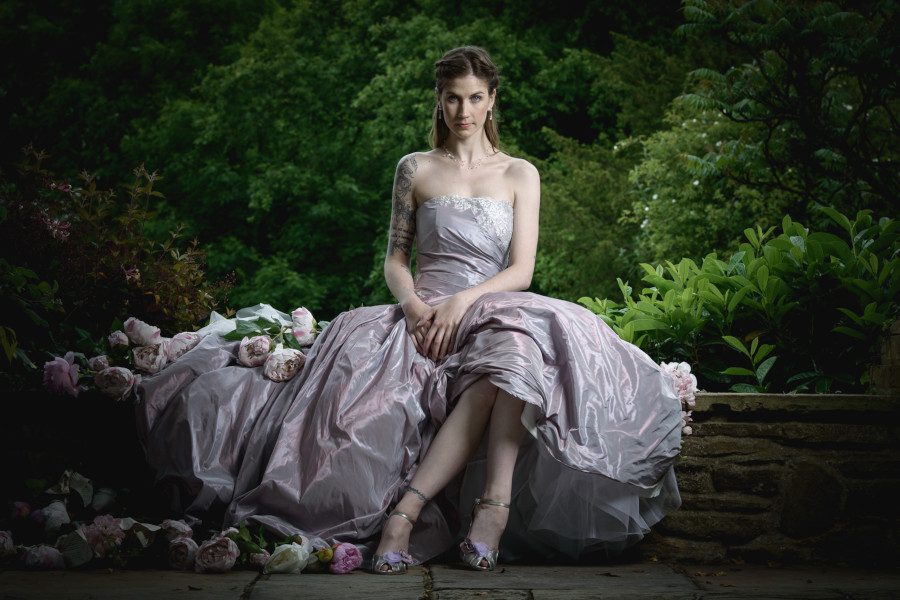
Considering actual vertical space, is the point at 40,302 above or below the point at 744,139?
below

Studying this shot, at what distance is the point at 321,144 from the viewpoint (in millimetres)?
16312

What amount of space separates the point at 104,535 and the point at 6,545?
27 cm

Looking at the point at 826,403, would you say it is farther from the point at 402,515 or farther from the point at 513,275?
the point at 402,515

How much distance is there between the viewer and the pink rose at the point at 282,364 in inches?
123

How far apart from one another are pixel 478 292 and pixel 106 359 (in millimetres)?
1257

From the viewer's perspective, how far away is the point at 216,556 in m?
2.54

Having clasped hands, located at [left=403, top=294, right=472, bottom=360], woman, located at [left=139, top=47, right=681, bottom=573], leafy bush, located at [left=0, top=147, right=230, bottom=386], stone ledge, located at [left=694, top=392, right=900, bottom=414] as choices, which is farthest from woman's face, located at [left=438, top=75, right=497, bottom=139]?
stone ledge, located at [left=694, top=392, right=900, bottom=414]

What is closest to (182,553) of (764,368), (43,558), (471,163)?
(43,558)

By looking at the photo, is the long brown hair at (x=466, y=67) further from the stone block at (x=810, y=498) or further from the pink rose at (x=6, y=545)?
the pink rose at (x=6, y=545)

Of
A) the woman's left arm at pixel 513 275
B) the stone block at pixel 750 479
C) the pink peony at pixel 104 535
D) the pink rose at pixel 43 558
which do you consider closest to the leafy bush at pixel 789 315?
the stone block at pixel 750 479

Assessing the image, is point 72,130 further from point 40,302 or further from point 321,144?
point 40,302

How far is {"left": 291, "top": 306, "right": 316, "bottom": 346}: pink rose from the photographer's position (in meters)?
3.33

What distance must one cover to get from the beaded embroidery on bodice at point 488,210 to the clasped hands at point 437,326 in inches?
18.0

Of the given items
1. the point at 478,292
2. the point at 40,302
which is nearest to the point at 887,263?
the point at 478,292
